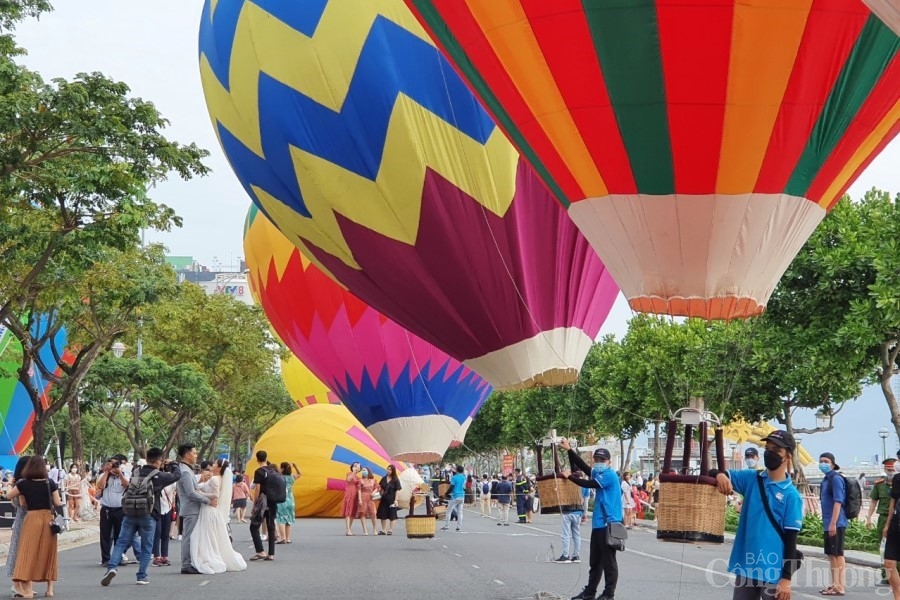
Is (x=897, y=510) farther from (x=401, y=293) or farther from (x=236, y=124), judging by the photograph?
(x=236, y=124)

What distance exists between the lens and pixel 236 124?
65.5 ft

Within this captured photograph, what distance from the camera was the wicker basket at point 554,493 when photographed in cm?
1595

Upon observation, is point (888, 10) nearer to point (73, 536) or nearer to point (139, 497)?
point (139, 497)

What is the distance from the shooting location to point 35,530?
13.6m

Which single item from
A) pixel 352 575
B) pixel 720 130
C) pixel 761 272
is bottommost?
pixel 352 575

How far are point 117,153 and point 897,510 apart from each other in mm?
11356

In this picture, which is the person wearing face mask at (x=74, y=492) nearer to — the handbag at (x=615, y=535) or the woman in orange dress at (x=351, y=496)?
the woman in orange dress at (x=351, y=496)

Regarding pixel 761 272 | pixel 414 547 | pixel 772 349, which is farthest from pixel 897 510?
pixel 772 349

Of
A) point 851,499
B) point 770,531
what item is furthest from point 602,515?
point 851,499

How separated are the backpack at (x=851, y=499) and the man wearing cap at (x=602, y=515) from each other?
400 cm

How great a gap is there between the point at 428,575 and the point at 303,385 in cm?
4396

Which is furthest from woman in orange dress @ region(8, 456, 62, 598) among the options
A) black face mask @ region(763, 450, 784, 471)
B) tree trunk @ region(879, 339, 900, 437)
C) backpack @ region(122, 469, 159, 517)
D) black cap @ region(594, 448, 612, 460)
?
tree trunk @ region(879, 339, 900, 437)

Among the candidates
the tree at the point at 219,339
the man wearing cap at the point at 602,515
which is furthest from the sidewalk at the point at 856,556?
the tree at the point at 219,339

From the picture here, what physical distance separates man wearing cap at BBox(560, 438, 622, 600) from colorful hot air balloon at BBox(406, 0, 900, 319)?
1.62 meters
